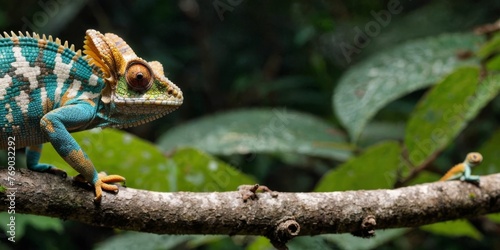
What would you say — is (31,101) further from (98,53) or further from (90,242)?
(90,242)

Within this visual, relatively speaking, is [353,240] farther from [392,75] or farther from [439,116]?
[392,75]

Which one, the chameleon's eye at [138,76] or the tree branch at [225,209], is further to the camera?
the chameleon's eye at [138,76]

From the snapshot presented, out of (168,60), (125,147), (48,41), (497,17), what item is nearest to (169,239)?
(125,147)

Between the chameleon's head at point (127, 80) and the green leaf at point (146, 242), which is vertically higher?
→ the chameleon's head at point (127, 80)

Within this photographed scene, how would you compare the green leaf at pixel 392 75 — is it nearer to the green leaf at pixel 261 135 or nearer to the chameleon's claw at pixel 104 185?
the green leaf at pixel 261 135

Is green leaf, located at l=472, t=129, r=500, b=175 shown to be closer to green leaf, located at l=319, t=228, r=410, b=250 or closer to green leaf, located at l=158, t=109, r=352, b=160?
green leaf, located at l=319, t=228, r=410, b=250

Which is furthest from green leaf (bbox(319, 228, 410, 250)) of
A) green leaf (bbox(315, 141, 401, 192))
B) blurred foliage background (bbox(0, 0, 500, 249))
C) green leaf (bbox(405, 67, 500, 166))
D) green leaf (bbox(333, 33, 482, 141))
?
green leaf (bbox(333, 33, 482, 141))

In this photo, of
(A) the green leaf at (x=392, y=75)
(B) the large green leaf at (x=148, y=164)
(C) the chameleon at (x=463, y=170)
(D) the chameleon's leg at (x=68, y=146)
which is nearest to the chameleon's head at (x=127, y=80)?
(D) the chameleon's leg at (x=68, y=146)
